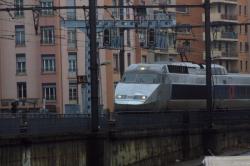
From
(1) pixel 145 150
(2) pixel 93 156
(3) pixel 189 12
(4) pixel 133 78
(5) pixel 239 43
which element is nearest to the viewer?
(2) pixel 93 156

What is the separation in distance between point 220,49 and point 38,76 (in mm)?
35476

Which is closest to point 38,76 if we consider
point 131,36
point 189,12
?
point 131,36

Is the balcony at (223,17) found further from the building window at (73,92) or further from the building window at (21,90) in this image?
the building window at (21,90)

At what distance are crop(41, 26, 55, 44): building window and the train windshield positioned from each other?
112 ft

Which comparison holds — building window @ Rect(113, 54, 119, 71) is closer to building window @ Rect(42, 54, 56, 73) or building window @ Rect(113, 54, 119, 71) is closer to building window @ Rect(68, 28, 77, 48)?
building window @ Rect(68, 28, 77, 48)

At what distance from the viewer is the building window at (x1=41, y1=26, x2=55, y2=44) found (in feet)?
276

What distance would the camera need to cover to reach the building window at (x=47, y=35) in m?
84.2

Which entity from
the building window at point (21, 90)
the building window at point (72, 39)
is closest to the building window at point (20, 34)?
the building window at point (21, 90)

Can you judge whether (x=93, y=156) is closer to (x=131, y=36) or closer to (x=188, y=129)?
(x=188, y=129)

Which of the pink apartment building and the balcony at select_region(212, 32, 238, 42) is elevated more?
the balcony at select_region(212, 32, 238, 42)

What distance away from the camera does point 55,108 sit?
84.9 m

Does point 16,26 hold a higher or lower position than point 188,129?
higher

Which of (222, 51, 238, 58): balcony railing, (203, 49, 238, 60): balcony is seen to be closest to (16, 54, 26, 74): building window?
(203, 49, 238, 60): balcony

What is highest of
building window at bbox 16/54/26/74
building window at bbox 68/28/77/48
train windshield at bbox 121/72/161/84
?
building window at bbox 68/28/77/48
